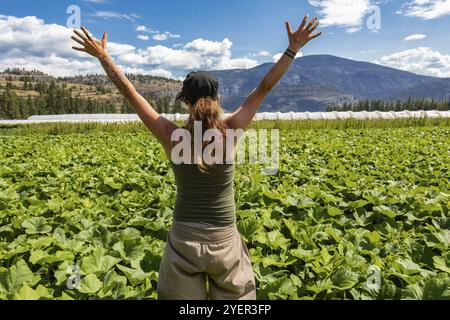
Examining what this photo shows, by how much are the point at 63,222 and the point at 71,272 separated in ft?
4.68

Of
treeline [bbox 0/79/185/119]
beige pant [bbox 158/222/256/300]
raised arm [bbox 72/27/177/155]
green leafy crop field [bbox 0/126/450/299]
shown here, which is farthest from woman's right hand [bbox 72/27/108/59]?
treeline [bbox 0/79/185/119]

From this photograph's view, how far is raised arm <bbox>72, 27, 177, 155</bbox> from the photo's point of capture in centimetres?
219

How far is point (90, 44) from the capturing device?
2.23 m

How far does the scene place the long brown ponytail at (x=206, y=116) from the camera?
2.06 m

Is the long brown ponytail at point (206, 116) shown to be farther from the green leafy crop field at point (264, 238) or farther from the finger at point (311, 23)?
the green leafy crop field at point (264, 238)

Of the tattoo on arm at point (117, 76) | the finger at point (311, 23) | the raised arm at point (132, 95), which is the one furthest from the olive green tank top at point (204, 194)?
the finger at point (311, 23)

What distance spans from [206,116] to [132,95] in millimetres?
478

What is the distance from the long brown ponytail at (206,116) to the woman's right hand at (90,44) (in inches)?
27.6

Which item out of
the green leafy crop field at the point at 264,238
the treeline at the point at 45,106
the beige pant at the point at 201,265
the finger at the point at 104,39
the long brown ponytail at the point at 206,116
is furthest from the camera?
the treeline at the point at 45,106

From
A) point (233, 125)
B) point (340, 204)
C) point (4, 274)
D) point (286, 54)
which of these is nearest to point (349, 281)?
point (233, 125)

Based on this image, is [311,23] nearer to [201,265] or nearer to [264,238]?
[201,265]

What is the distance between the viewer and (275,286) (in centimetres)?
281

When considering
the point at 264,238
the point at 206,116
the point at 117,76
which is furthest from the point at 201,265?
the point at 264,238
